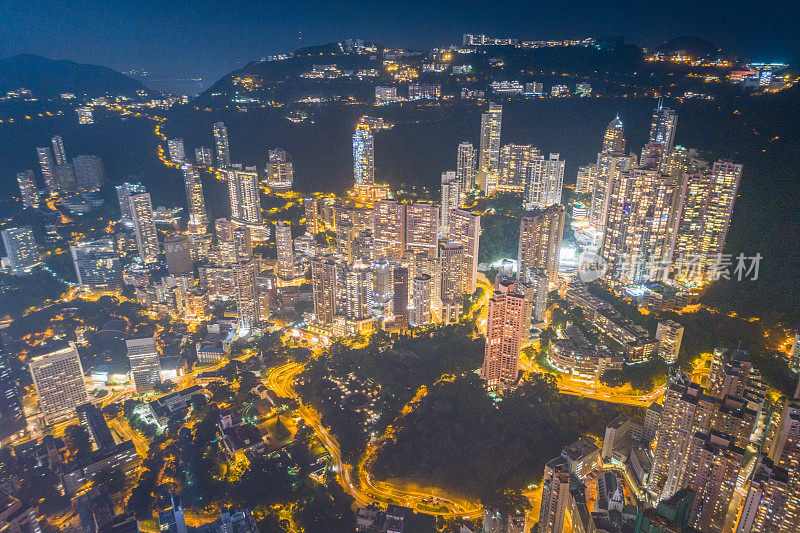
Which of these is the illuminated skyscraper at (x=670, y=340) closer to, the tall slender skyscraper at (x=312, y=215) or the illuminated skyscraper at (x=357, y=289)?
the illuminated skyscraper at (x=357, y=289)

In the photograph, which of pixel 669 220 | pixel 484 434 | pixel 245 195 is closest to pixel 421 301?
pixel 484 434

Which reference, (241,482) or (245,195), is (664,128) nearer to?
(245,195)

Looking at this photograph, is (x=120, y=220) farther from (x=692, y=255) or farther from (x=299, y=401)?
(x=692, y=255)

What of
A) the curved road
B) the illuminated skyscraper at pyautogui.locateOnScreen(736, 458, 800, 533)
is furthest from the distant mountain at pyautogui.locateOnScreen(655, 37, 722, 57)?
the curved road

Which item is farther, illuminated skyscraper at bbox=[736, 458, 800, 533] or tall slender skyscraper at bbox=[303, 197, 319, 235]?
tall slender skyscraper at bbox=[303, 197, 319, 235]

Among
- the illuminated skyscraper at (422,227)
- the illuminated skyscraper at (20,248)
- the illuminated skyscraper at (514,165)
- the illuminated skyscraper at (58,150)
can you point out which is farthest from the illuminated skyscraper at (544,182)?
Result: the illuminated skyscraper at (58,150)

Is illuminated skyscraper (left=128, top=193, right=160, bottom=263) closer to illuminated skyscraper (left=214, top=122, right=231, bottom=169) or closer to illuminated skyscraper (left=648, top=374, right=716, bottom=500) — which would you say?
illuminated skyscraper (left=214, top=122, right=231, bottom=169)
